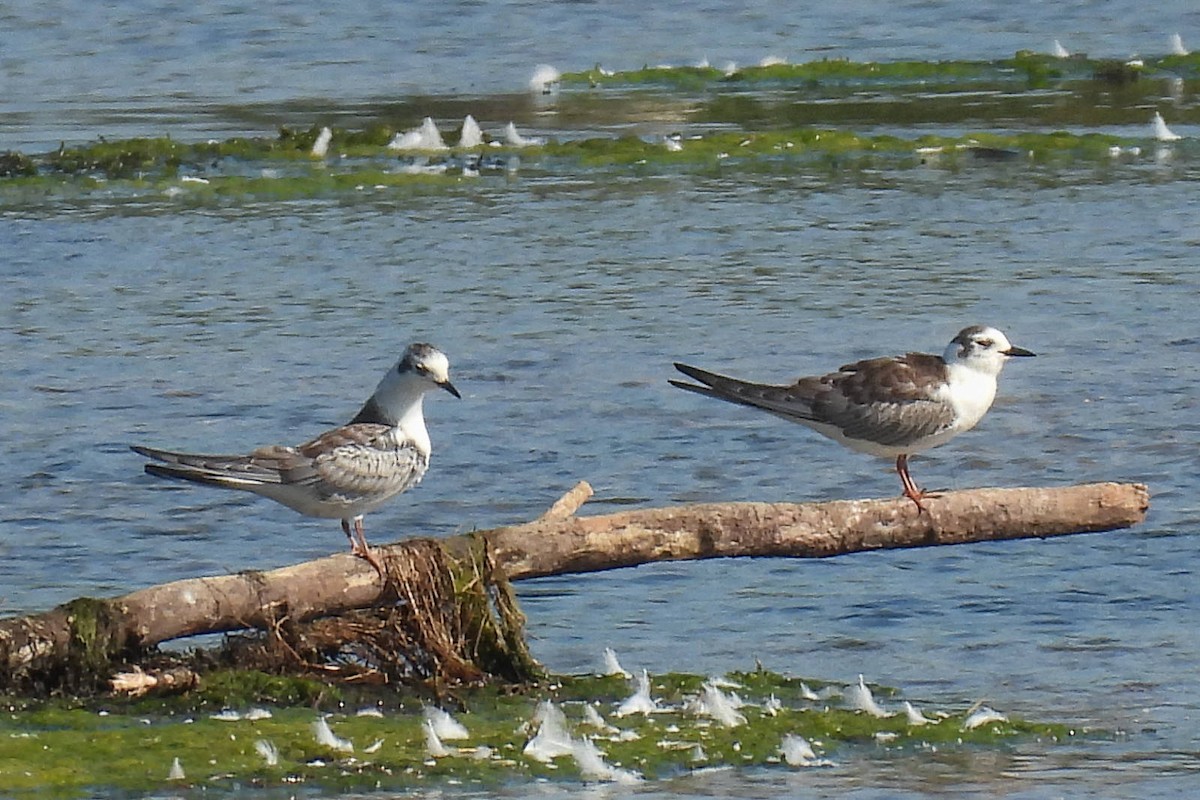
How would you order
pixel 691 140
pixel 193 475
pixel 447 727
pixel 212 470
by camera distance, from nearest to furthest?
pixel 447 727
pixel 193 475
pixel 212 470
pixel 691 140

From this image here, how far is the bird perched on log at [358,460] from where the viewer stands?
8453mm

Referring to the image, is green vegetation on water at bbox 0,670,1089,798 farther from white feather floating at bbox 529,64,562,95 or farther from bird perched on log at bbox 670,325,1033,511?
white feather floating at bbox 529,64,562,95

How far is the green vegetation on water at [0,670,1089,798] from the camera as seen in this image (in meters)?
7.19

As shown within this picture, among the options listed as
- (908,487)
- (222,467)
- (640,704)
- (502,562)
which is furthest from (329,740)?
(908,487)

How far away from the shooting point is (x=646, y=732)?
25.1 feet

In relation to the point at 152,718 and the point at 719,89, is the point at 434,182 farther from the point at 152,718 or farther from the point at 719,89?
the point at 152,718

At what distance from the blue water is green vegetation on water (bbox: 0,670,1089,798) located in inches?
6.4

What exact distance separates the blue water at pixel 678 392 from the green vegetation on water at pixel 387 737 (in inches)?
6.4

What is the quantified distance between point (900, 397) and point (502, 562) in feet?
6.78

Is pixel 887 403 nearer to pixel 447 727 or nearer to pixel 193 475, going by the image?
pixel 447 727

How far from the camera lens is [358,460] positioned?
8.55 m

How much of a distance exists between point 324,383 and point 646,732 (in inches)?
227

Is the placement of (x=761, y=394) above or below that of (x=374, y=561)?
above

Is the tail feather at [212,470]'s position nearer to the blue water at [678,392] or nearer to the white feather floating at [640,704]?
the blue water at [678,392]
